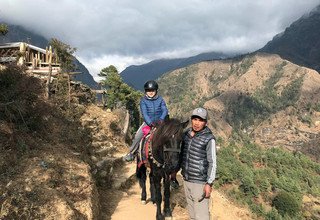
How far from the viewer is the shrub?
9590 centimetres

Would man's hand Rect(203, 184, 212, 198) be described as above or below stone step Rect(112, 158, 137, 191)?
above

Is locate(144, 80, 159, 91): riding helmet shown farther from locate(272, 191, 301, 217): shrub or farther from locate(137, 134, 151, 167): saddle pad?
locate(272, 191, 301, 217): shrub

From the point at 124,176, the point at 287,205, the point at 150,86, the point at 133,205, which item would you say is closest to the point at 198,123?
the point at 150,86

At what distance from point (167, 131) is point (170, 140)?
282 mm

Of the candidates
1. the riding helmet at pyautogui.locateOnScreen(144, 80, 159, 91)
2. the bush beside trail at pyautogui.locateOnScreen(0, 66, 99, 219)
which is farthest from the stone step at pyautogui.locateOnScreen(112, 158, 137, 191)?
the riding helmet at pyautogui.locateOnScreen(144, 80, 159, 91)

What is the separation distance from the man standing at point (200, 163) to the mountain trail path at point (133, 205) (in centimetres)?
364

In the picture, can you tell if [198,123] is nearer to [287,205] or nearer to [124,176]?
[124,176]

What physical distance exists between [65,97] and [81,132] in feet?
27.9

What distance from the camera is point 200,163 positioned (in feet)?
23.4

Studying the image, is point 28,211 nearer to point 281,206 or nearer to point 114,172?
point 114,172

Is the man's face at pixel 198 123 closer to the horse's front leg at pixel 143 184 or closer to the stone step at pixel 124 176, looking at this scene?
the horse's front leg at pixel 143 184

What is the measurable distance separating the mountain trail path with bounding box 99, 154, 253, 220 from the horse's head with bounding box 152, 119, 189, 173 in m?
3.08

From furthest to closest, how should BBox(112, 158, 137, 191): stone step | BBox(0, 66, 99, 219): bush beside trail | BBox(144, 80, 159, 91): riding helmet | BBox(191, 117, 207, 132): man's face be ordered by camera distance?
BBox(112, 158, 137, 191): stone step
BBox(144, 80, 159, 91): riding helmet
BBox(0, 66, 99, 219): bush beside trail
BBox(191, 117, 207, 132): man's face

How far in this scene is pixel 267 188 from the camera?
11388 centimetres
